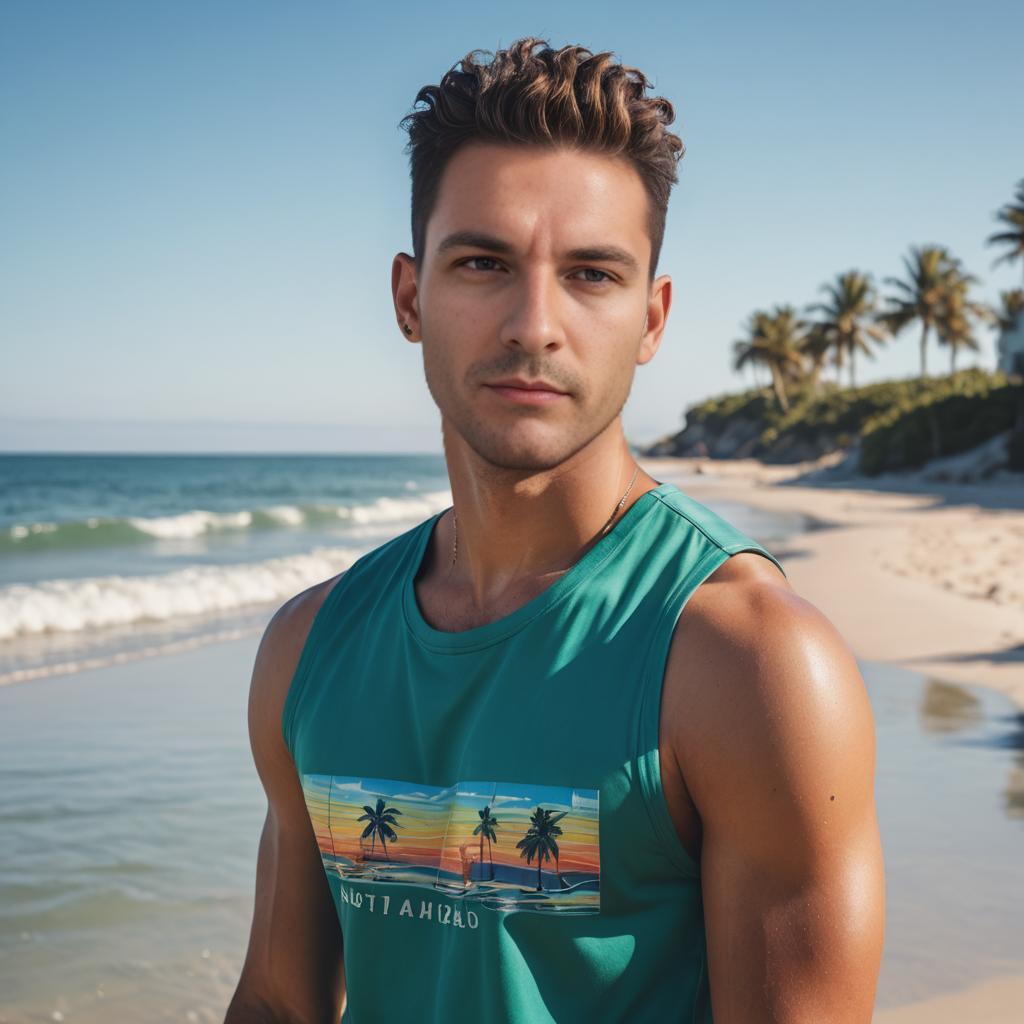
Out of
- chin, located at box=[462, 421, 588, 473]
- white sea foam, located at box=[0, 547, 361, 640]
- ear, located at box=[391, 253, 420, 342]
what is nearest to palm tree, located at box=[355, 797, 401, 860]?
chin, located at box=[462, 421, 588, 473]

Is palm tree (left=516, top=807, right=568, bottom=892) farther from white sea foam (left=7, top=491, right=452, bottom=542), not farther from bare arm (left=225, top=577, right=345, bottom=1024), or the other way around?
white sea foam (left=7, top=491, right=452, bottom=542)

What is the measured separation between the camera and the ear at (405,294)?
1873 millimetres

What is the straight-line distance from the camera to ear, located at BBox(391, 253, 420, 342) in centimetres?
187

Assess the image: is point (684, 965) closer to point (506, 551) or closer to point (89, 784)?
point (506, 551)

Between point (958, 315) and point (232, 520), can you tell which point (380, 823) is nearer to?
point (232, 520)

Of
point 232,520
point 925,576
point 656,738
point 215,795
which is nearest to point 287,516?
point 232,520

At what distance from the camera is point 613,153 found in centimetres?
164

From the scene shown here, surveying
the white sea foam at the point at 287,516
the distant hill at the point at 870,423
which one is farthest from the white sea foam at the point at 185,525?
the distant hill at the point at 870,423

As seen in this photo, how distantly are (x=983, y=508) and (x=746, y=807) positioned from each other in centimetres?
2663

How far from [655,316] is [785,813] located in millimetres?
870

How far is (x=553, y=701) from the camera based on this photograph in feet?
4.77

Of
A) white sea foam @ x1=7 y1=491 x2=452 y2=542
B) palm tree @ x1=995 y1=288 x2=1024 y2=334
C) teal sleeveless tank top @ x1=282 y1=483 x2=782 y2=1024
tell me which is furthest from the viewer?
palm tree @ x1=995 y1=288 x2=1024 y2=334

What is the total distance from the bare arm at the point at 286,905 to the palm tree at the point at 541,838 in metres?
0.56

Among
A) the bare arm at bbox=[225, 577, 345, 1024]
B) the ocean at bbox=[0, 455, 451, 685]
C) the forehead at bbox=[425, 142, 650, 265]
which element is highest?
the forehead at bbox=[425, 142, 650, 265]
